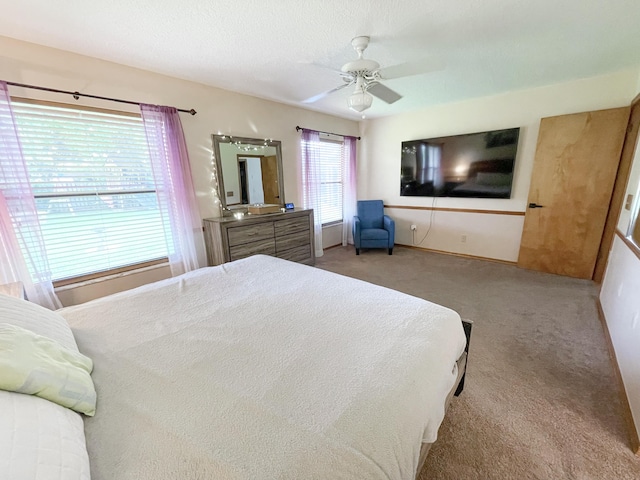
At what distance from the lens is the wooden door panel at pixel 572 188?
299 cm

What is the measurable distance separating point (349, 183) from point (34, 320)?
449cm

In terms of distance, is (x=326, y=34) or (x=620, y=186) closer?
(x=326, y=34)

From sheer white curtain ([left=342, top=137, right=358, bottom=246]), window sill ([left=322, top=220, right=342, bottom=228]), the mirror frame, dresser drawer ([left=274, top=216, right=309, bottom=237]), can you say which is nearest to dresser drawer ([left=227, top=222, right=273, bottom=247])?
dresser drawer ([left=274, top=216, right=309, bottom=237])

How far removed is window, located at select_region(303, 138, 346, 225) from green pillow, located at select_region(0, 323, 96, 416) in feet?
13.1

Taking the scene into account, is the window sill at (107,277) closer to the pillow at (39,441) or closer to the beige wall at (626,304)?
the pillow at (39,441)

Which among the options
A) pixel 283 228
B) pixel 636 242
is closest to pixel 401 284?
pixel 283 228

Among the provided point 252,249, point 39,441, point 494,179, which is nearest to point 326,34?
point 252,249

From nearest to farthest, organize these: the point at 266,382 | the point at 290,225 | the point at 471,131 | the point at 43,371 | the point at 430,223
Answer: the point at 43,371 < the point at 266,382 < the point at 290,225 < the point at 471,131 < the point at 430,223

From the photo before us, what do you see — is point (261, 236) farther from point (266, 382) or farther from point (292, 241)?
point (266, 382)

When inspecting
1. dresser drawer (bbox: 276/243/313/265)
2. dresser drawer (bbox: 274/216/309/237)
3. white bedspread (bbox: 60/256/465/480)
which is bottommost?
dresser drawer (bbox: 276/243/313/265)

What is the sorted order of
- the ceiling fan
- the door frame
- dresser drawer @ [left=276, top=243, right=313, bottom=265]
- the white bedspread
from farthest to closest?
1. dresser drawer @ [left=276, top=243, right=313, bottom=265]
2. the door frame
3. the ceiling fan
4. the white bedspread

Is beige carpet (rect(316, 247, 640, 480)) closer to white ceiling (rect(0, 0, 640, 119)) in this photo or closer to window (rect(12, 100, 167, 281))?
white ceiling (rect(0, 0, 640, 119))

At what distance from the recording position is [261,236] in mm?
3303

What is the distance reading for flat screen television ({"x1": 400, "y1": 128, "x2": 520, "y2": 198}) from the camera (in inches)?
146
